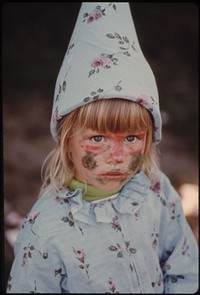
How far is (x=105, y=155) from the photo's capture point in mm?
1098

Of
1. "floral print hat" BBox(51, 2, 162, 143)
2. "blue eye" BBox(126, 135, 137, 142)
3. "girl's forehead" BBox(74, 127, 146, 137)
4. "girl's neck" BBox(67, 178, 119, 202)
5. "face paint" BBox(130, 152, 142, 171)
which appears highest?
"floral print hat" BBox(51, 2, 162, 143)

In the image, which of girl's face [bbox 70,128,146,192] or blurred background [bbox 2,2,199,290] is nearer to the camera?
girl's face [bbox 70,128,146,192]

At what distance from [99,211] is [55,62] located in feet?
1.52

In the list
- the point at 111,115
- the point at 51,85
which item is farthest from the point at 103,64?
the point at 51,85

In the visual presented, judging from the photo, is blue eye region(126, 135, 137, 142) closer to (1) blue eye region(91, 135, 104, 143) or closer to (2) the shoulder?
(1) blue eye region(91, 135, 104, 143)

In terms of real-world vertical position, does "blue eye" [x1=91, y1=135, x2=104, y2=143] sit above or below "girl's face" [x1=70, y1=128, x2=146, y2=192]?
above

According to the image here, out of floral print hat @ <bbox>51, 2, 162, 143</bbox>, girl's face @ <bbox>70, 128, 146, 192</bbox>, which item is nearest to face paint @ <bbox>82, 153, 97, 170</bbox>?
girl's face @ <bbox>70, 128, 146, 192</bbox>

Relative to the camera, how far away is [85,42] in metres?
1.06

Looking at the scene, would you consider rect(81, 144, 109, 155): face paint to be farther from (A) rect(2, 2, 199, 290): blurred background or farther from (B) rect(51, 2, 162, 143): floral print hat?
(A) rect(2, 2, 199, 290): blurred background

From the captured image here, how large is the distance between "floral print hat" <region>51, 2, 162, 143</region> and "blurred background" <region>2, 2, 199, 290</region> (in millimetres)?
116

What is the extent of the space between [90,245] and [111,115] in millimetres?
302

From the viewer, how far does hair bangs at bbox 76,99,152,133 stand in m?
1.05

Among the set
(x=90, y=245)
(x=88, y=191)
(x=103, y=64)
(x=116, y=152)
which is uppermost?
(x=103, y=64)

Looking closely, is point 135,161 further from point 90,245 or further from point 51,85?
point 51,85
